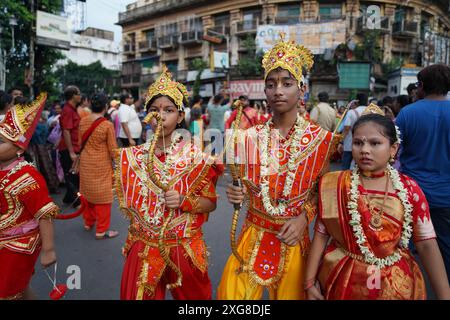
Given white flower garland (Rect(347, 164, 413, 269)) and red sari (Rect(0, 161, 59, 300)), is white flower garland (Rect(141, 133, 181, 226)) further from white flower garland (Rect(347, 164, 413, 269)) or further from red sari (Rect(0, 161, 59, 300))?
white flower garland (Rect(347, 164, 413, 269))

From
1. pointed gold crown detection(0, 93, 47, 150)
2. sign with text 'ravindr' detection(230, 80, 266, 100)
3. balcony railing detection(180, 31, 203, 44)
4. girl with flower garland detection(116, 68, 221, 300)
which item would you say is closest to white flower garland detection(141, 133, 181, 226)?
girl with flower garland detection(116, 68, 221, 300)

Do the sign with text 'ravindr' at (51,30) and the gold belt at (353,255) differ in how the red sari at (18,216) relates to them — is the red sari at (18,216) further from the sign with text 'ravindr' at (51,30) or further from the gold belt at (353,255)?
the sign with text 'ravindr' at (51,30)

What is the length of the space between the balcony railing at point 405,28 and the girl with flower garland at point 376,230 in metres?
29.7

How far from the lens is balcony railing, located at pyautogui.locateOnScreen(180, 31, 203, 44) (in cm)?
3288

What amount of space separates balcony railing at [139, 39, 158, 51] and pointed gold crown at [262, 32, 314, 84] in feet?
123

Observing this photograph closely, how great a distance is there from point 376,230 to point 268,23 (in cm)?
2892

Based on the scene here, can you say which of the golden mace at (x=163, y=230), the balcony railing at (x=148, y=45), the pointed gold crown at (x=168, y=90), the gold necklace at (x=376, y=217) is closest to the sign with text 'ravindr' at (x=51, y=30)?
the pointed gold crown at (x=168, y=90)

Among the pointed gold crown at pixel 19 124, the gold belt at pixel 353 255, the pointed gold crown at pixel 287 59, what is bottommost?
the gold belt at pixel 353 255

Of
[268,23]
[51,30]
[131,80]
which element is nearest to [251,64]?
[268,23]

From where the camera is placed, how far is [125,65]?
39.7 metres

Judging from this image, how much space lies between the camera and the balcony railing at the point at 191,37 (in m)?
32.9

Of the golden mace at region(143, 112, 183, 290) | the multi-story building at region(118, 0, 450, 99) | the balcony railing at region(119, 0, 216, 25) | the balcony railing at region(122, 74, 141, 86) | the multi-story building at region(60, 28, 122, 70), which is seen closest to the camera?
the golden mace at region(143, 112, 183, 290)

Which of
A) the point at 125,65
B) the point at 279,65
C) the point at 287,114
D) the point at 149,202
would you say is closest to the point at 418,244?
the point at 287,114

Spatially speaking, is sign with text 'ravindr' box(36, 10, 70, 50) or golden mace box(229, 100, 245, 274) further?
sign with text 'ravindr' box(36, 10, 70, 50)
